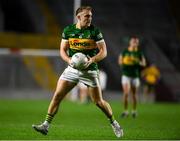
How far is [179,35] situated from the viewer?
3947 cm

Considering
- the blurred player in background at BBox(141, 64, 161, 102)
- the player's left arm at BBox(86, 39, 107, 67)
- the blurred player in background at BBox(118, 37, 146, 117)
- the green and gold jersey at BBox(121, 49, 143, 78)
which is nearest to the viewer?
the player's left arm at BBox(86, 39, 107, 67)

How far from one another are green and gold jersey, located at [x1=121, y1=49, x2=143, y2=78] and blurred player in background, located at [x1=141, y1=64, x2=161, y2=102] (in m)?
12.3

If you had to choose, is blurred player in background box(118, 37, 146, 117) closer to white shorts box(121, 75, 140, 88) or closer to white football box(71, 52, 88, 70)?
white shorts box(121, 75, 140, 88)

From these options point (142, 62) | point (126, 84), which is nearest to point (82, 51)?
point (126, 84)

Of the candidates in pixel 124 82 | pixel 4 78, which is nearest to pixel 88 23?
pixel 124 82

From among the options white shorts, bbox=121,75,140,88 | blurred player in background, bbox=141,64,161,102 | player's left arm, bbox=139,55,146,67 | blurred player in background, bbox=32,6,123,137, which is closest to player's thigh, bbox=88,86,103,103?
blurred player in background, bbox=32,6,123,137

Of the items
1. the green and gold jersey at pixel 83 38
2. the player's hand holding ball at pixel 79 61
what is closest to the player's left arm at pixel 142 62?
the green and gold jersey at pixel 83 38

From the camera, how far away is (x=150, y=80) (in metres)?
34.3

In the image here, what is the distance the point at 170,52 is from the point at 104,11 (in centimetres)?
438

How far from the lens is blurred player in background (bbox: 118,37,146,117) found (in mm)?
21375

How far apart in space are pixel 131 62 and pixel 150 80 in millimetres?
12633

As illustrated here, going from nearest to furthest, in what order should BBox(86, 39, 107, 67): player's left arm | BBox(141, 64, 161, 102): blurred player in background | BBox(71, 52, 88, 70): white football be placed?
BBox(71, 52, 88, 70): white football
BBox(86, 39, 107, 67): player's left arm
BBox(141, 64, 161, 102): blurred player in background

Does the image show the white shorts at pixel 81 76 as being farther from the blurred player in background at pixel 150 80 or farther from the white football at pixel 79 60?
the blurred player in background at pixel 150 80

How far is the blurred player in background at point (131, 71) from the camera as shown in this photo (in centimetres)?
2138
